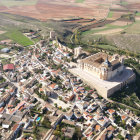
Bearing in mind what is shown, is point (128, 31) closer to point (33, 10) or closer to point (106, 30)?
point (106, 30)

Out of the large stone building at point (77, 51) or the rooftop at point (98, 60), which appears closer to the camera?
the rooftop at point (98, 60)

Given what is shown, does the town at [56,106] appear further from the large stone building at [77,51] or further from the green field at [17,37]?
the green field at [17,37]

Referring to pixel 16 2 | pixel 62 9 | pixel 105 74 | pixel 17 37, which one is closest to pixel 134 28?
pixel 17 37

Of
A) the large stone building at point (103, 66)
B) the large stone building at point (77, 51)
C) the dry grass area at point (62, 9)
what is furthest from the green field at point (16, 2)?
the large stone building at point (103, 66)

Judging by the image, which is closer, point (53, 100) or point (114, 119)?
point (114, 119)

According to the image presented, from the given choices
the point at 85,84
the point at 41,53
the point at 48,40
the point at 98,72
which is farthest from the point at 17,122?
the point at 48,40

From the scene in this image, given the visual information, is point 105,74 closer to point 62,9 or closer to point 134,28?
point 134,28
